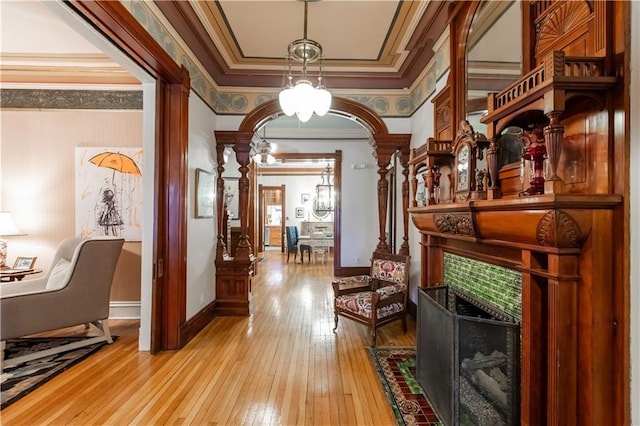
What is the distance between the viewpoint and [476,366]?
174 centimetres

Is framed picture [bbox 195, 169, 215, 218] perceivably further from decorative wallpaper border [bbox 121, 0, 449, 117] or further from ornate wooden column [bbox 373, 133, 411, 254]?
ornate wooden column [bbox 373, 133, 411, 254]

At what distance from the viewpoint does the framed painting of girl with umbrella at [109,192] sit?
155 inches

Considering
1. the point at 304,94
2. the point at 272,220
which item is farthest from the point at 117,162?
the point at 272,220

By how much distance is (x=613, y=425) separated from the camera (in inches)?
47.9

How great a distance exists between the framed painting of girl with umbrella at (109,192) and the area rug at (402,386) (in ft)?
10.9

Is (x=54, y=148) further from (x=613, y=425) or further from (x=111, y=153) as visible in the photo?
(x=613, y=425)

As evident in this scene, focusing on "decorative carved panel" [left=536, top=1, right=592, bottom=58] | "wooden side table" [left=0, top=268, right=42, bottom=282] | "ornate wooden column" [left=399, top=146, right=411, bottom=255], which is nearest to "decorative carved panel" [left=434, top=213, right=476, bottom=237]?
"decorative carved panel" [left=536, top=1, right=592, bottom=58]

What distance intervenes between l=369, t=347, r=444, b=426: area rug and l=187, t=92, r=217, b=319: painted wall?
6.98 feet

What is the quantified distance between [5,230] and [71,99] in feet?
5.78

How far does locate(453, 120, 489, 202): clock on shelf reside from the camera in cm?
190

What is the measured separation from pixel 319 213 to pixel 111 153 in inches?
313

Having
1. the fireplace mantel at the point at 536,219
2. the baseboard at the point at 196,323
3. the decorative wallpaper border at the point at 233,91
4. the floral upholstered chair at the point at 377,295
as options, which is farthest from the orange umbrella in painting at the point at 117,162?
the fireplace mantel at the point at 536,219

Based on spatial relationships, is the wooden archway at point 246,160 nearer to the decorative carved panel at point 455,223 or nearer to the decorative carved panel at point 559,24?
the decorative carved panel at point 455,223

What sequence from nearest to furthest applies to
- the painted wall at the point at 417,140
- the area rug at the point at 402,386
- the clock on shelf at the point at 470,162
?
the clock on shelf at the point at 470,162 → the area rug at the point at 402,386 → the painted wall at the point at 417,140
